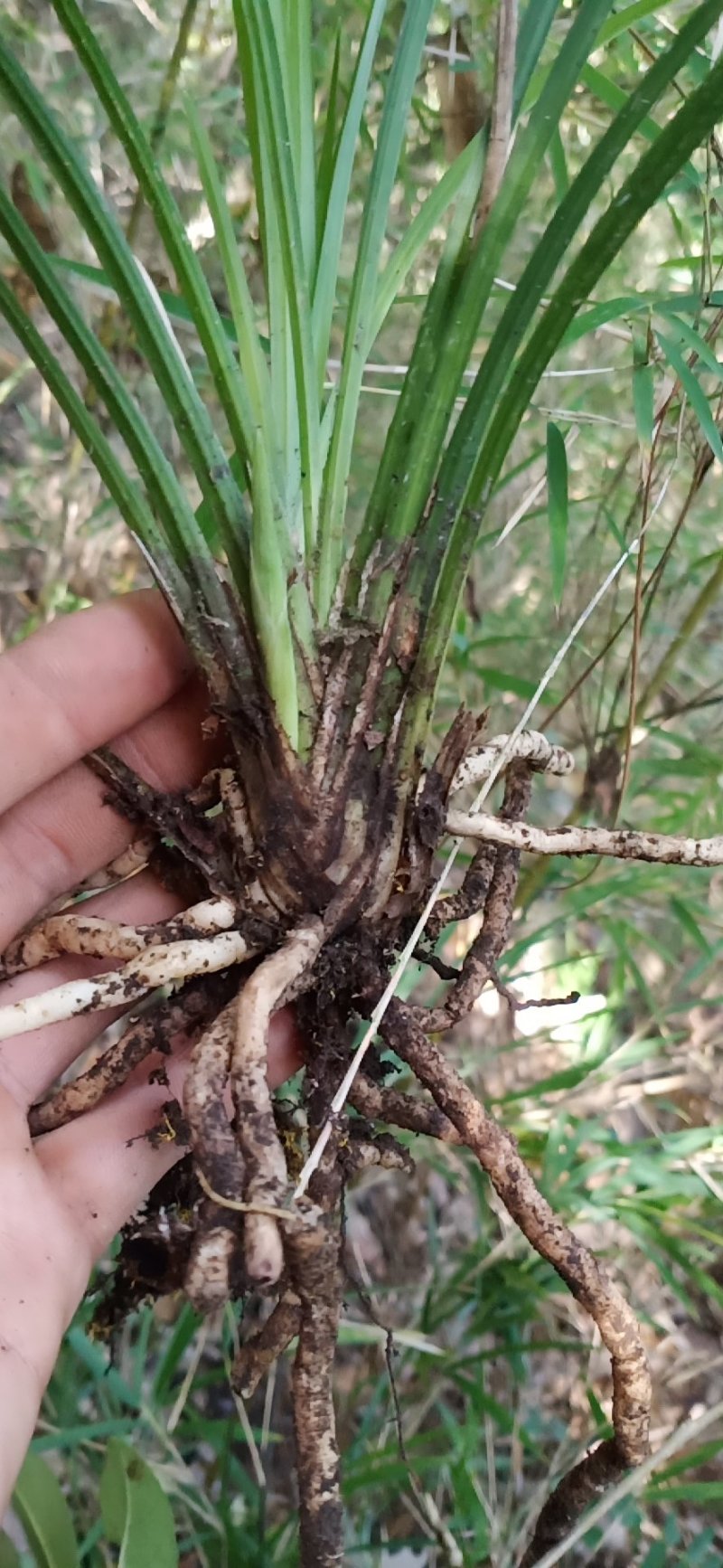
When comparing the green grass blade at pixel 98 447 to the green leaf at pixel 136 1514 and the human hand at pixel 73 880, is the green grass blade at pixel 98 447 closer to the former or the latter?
the human hand at pixel 73 880

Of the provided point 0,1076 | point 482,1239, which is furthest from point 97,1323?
point 482,1239

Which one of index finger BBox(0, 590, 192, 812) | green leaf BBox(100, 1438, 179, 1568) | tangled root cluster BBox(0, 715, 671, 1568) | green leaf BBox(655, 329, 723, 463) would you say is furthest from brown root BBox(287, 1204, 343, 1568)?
green leaf BBox(655, 329, 723, 463)

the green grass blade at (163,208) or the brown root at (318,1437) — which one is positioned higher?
the green grass blade at (163,208)

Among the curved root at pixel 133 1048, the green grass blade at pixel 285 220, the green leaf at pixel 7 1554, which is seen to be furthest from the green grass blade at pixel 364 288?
the green leaf at pixel 7 1554

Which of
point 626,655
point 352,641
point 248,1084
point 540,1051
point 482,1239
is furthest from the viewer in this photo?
point 540,1051

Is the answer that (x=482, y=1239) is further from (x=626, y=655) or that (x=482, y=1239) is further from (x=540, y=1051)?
(x=626, y=655)

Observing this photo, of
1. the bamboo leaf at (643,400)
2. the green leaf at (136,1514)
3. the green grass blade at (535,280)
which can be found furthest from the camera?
the bamboo leaf at (643,400)

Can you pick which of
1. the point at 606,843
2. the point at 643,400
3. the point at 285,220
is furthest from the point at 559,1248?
the point at 285,220

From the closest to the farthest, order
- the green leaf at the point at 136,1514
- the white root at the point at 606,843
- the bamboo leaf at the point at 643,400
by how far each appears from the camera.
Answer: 1. the green leaf at the point at 136,1514
2. the bamboo leaf at the point at 643,400
3. the white root at the point at 606,843
